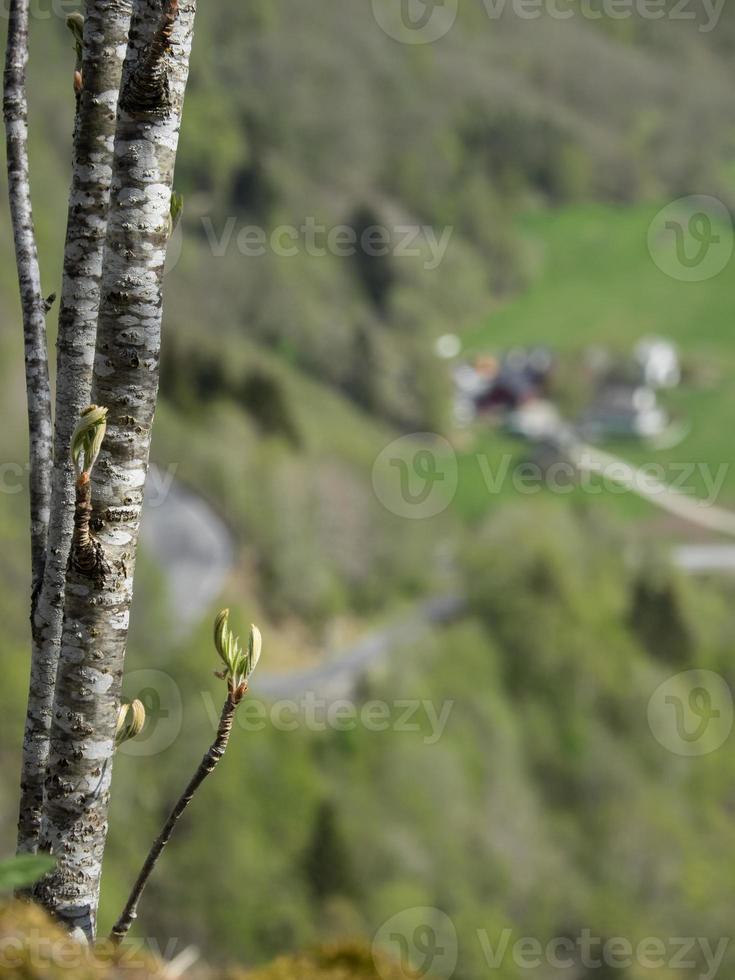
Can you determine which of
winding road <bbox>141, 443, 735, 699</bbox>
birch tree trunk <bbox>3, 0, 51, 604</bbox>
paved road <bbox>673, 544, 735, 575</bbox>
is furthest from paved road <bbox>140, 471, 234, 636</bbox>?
birch tree trunk <bbox>3, 0, 51, 604</bbox>

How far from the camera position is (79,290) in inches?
115

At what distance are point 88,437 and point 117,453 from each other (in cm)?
34

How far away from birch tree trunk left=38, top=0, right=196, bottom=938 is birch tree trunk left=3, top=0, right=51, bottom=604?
1.66ft

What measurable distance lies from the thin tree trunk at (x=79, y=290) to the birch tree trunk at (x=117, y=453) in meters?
0.21

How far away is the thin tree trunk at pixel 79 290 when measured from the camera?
281cm

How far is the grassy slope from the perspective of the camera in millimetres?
73938

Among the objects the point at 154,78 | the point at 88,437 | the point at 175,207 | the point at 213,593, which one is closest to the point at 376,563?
the point at 213,593

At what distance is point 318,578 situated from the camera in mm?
42844

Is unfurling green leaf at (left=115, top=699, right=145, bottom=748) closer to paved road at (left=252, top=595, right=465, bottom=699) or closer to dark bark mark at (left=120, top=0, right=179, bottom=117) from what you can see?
dark bark mark at (left=120, top=0, right=179, bottom=117)

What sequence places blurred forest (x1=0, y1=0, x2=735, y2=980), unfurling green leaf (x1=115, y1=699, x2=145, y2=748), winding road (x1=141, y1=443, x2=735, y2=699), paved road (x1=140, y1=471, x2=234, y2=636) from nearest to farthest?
unfurling green leaf (x1=115, y1=699, x2=145, y2=748), blurred forest (x1=0, y1=0, x2=735, y2=980), paved road (x1=140, y1=471, x2=234, y2=636), winding road (x1=141, y1=443, x2=735, y2=699)

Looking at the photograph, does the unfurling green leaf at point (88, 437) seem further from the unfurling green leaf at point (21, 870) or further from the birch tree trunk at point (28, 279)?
the birch tree trunk at point (28, 279)

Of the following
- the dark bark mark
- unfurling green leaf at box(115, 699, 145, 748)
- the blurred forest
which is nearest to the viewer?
the dark bark mark

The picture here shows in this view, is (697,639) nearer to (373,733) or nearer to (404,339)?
(373,733)

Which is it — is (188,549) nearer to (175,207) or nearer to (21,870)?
(175,207)
